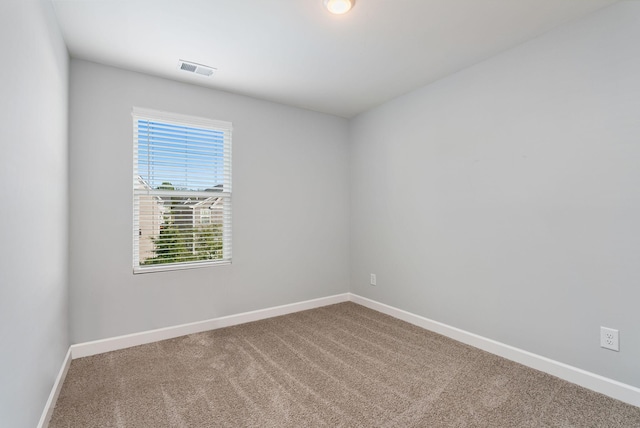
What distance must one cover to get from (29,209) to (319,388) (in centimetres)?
198

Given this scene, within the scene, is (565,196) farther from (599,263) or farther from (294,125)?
(294,125)

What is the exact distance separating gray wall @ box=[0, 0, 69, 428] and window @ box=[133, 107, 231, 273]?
2.26 feet

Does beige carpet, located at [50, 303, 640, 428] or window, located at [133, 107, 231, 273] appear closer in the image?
beige carpet, located at [50, 303, 640, 428]

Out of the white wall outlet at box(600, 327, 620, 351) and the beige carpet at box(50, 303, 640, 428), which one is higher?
the white wall outlet at box(600, 327, 620, 351)

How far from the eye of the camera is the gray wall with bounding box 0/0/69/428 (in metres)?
1.25

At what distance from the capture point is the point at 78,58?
8.63ft

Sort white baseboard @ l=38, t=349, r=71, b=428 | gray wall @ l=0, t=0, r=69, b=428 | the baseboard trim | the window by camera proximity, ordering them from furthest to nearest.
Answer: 1. the window
2. the baseboard trim
3. white baseboard @ l=38, t=349, r=71, b=428
4. gray wall @ l=0, t=0, r=69, b=428

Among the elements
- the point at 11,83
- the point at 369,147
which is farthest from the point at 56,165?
the point at 369,147

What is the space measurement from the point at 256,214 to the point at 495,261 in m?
2.44

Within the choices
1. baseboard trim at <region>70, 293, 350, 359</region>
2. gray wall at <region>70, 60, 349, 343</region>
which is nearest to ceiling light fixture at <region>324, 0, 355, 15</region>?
gray wall at <region>70, 60, 349, 343</region>

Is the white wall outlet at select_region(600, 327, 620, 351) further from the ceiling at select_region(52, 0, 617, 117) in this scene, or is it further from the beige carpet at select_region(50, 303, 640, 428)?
the ceiling at select_region(52, 0, 617, 117)

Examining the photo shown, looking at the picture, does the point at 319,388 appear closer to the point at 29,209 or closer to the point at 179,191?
the point at 29,209

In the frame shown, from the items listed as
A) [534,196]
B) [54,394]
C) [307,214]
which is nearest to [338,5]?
[534,196]

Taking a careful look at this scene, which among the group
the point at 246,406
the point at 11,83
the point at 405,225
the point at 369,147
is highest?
the point at 369,147
